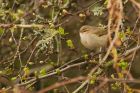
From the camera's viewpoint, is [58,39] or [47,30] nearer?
[47,30]

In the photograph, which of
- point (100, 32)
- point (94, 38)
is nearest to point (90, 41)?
point (94, 38)

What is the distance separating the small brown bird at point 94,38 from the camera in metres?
5.48

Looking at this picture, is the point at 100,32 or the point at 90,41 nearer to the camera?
the point at 100,32

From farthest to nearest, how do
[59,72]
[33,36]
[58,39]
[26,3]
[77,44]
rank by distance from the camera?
1. [77,44]
2. [26,3]
3. [33,36]
4. [58,39]
5. [59,72]

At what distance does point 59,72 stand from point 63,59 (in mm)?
1896

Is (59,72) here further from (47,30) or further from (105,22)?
(105,22)

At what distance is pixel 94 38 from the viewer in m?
5.64

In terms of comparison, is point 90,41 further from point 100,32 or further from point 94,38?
point 100,32

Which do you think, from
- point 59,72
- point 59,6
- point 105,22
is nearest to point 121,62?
point 59,72

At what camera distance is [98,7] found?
5.50 meters

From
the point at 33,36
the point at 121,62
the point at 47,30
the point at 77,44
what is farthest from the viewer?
the point at 77,44

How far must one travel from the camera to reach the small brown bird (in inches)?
216

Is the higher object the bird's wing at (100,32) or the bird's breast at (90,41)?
the bird's wing at (100,32)

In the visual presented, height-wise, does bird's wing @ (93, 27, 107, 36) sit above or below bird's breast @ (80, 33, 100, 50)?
above
